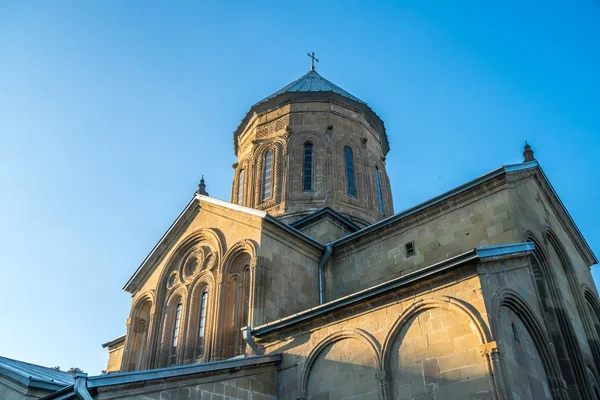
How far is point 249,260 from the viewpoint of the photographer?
12.9 meters

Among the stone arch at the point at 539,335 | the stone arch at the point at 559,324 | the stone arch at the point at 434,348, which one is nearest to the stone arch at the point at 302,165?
the stone arch at the point at 559,324

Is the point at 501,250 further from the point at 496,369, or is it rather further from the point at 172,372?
the point at 172,372

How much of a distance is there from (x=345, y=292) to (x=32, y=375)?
6965 millimetres

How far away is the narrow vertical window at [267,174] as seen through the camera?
18000 millimetres

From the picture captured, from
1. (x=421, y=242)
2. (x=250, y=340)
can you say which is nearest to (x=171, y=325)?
(x=250, y=340)

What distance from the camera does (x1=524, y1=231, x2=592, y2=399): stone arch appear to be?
9391 millimetres

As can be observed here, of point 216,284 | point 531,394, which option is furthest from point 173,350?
point 531,394

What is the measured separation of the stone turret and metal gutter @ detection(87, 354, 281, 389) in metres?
7.14

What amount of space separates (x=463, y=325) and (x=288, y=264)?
5.42 m

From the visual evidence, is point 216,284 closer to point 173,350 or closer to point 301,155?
point 173,350

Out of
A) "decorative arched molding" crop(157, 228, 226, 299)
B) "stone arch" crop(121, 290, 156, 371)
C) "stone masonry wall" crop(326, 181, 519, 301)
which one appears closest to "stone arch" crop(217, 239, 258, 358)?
"decorative arched molding" crop(157, 228, 226, 299)

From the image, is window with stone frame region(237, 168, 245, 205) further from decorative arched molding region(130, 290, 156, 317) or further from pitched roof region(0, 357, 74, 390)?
pitched roof region(0, 357, 74, 390)

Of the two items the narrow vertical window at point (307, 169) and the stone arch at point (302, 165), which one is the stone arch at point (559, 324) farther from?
the narrow vertical window at point (307, 169)

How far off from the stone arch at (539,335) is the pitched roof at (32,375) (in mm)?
8049
